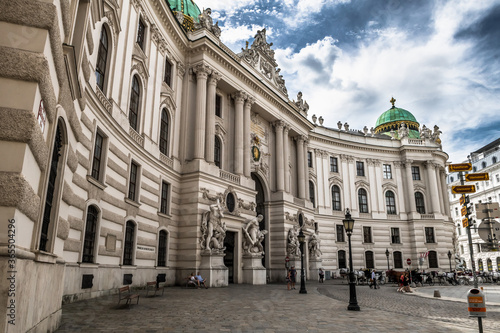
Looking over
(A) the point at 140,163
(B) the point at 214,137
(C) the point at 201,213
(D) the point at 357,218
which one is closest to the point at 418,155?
(D) the point at 357,218

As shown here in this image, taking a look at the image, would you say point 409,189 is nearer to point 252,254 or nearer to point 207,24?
point 252,254

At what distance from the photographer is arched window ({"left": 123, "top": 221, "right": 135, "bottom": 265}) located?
1823 cm

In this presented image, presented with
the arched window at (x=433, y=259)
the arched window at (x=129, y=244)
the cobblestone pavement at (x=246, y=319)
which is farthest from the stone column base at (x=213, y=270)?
the arched window at (x=433, y=259)

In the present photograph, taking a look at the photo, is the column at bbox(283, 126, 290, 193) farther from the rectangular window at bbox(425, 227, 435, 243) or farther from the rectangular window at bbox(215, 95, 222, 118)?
the rectangular window at bbox(425, 227, 435, 243)

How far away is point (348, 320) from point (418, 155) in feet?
153

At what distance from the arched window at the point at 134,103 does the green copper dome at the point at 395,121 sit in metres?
50.7

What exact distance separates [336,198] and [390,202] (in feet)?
28.4

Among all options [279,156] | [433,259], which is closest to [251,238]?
[279,156]

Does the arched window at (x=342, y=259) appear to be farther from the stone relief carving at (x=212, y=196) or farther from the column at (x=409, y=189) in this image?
the stone relief carving at (x=212, y=196)

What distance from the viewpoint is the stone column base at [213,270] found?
896 inches

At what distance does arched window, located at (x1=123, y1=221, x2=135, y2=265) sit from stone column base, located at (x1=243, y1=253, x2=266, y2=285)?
10677mm

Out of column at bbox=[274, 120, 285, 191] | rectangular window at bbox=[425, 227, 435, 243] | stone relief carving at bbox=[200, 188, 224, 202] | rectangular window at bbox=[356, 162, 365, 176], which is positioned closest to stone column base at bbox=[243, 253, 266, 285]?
stone relief carving at bbox=[200, 188, 224, 202]

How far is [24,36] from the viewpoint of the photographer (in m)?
5.20

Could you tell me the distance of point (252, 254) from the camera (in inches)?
1073
